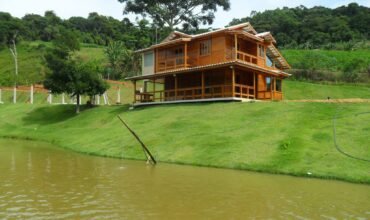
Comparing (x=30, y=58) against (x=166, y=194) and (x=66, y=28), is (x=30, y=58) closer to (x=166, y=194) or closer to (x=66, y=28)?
(x=66, y=28)

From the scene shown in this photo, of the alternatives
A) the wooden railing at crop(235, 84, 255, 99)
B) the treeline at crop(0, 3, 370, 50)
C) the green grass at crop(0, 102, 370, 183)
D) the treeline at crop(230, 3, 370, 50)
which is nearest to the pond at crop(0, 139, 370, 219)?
the green grass at crop(0, 102, 370, 183)

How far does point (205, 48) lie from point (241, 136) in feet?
59.0

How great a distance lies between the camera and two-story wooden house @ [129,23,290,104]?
38.4 metres

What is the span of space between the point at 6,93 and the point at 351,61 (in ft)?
190

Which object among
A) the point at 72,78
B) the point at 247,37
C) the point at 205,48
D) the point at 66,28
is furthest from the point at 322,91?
the point at 66,28

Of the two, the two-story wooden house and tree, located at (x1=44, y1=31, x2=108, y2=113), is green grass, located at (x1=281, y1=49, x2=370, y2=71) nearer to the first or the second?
the two-story wooden house

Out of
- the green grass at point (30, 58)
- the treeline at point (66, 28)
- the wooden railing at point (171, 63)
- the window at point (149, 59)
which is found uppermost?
the treeline at point (66, 28)

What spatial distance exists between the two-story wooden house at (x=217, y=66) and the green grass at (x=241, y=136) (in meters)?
3.91

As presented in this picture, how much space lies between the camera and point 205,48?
4128 centimetres

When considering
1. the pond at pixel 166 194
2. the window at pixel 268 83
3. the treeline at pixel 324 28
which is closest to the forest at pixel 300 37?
the treeline at pixel 324 28

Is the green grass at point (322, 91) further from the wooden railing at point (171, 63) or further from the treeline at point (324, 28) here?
the treeline at point (324, 28)

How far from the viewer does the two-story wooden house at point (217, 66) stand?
126ft

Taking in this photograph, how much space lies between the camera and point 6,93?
6794 centimetres

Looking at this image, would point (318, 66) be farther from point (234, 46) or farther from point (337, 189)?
point (337, 189)
